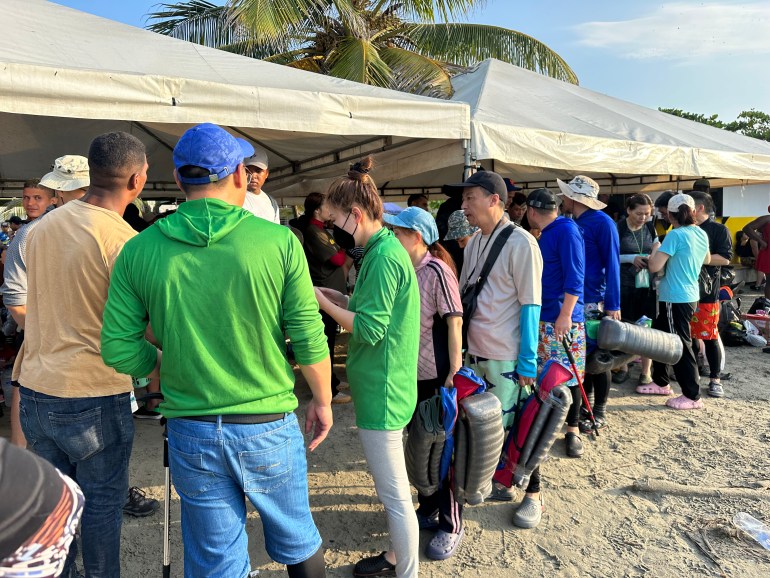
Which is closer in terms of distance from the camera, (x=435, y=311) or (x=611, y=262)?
(x=435, y=311)

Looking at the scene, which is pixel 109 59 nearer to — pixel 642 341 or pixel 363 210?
pixel 363 210

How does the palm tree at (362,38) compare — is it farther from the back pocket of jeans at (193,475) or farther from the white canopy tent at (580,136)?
the back pocket of jeans at (193,475)

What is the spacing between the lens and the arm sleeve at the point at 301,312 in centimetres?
152

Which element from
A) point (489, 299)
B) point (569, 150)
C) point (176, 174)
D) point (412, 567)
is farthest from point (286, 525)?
point (569, 150)

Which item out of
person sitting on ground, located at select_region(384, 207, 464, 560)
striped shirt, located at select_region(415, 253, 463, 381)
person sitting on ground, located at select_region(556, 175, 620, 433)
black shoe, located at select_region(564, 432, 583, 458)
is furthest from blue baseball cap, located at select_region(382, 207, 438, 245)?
black shoe, located at select_region(564, 432, 583, 458)

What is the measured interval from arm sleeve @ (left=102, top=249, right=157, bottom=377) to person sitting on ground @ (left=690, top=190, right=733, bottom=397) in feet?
15.6

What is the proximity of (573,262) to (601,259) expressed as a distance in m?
0.78

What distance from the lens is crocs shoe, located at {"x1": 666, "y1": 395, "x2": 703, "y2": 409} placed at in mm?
4527

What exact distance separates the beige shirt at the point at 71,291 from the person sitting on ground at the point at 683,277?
4219mm

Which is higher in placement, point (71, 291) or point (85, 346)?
point (71, 291)

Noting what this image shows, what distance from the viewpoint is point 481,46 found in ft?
42.3

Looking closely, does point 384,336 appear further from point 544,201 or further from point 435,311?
point 544,201

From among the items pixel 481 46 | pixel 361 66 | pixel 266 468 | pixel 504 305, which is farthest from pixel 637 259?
pixel 481 46

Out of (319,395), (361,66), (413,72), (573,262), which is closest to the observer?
(319,395)
